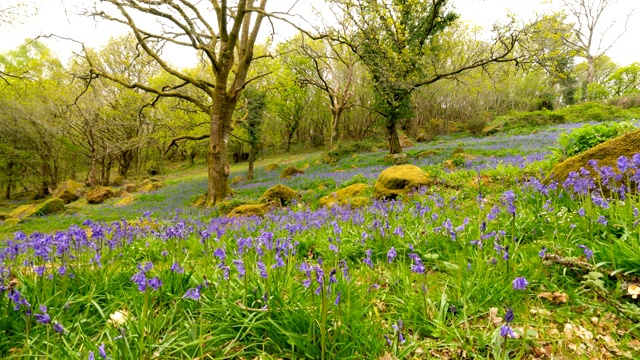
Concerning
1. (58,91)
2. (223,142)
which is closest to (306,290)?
(223,142)

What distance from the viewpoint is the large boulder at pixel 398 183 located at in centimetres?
892

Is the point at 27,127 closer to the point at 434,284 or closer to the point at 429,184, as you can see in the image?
the point at 429,184

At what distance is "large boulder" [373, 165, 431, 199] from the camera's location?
8922 millimetres

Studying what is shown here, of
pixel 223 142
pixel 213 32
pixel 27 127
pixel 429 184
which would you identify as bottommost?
pixel 429 184

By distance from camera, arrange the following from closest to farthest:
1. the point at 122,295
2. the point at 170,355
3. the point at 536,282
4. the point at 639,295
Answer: the point at 170,355 < the point at 639,295 < the point at 536,282 < the point at 122,295

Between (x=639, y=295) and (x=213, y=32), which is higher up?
(x=213, y=32)

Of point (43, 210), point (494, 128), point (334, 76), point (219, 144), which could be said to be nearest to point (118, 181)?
point (43, 210)

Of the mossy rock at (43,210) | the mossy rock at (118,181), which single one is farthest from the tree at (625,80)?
the mossy rock at (118,181)

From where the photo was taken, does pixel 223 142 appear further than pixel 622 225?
Yes

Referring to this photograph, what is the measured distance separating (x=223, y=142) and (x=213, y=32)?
17.4ft

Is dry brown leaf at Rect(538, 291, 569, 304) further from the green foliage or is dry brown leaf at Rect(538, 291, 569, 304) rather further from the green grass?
the green foliage

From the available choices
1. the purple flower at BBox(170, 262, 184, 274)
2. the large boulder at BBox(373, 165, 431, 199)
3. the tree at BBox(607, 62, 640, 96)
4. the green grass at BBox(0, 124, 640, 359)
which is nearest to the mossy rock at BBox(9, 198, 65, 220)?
the green grass at BBox(0, 124, 640, 359)

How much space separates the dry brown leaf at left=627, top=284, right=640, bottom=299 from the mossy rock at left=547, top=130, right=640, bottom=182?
3.04 meters

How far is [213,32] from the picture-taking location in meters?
14.3
